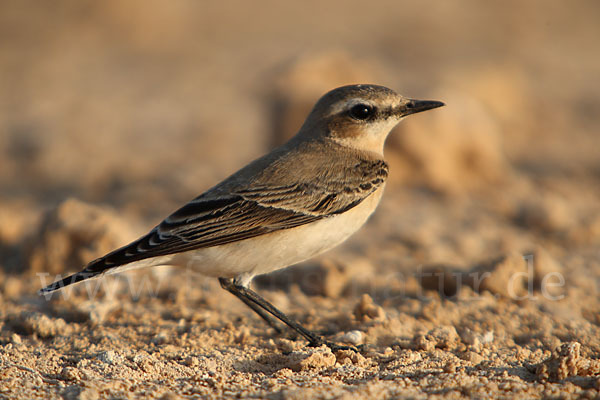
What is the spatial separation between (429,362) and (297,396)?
4.24ft

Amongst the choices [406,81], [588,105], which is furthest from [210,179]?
[588,105]

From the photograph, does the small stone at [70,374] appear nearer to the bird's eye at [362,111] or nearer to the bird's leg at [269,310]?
the bird's leg at [269,310]

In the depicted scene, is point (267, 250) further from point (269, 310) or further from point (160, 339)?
point (160, 339)

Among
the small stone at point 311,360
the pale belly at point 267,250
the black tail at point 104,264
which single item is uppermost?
the black tail at point 104,264

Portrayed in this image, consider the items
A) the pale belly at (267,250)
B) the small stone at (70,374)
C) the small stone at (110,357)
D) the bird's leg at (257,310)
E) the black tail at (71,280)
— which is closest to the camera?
the small stone at (70,374)

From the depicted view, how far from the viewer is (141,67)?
625 inches

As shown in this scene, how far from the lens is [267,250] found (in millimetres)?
5559

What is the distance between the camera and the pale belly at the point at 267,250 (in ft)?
18.2

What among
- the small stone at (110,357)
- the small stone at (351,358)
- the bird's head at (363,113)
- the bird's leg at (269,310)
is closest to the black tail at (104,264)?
the small stone at (110,357)

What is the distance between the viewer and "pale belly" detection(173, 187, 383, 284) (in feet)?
18.2

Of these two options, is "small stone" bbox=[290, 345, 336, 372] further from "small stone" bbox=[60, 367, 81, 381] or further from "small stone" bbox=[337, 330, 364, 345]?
"small stone" bbox=[60, 367, 81, 381]

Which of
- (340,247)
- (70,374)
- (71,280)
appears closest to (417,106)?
(340,247)

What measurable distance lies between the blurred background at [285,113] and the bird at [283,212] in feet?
6.17

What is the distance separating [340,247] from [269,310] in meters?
2.76
